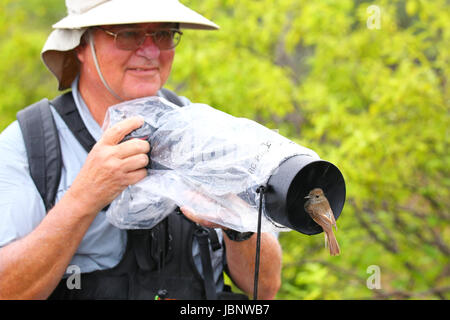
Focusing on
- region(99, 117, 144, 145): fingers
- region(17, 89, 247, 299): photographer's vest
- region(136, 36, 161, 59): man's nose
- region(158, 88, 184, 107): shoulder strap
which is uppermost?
region(136, 36, 161, 59): man's nose

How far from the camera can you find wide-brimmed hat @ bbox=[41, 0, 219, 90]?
1.79 meters

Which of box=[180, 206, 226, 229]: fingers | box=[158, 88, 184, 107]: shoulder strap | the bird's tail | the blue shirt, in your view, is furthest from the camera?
box=[158, 88, 184, 107]: shoulder strap

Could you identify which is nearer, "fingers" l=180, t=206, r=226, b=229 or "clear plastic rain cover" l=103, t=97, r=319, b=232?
"clear plastic rain cover" l=103, t=97, r=319, b=232

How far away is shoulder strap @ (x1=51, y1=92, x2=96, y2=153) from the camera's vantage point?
1.89 metres

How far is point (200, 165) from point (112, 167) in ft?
0.85

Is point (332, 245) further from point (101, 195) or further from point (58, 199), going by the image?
point (58, 199)

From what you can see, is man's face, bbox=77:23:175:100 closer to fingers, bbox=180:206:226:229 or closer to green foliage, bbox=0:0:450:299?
fingers, bbox=180:206:226:229

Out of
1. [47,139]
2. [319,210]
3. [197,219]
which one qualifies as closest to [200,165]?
[197,219]

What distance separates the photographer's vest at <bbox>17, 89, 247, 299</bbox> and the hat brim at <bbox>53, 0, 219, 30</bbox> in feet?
1.05

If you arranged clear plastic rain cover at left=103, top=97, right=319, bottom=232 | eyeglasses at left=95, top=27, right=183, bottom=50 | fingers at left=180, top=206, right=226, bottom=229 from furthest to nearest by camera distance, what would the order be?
eyeglasses at left=95, top=27, right=183, bottom=50, fingers at left=180, top=206, right=226, bottom=229, clear plastic rain cover at left=103, top=97, right=319, bottom=232

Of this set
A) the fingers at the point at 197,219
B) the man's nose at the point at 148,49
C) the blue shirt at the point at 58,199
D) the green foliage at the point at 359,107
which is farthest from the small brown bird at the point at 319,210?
the green foliage at the point at 359,107

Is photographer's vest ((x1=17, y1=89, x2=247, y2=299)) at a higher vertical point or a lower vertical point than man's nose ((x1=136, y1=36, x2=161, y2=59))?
lower

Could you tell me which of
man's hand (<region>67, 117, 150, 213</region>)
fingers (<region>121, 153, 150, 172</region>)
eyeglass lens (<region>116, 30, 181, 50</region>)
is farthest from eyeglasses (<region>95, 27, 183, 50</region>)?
fingers (<region>121, 153, 150, 172</region>)
